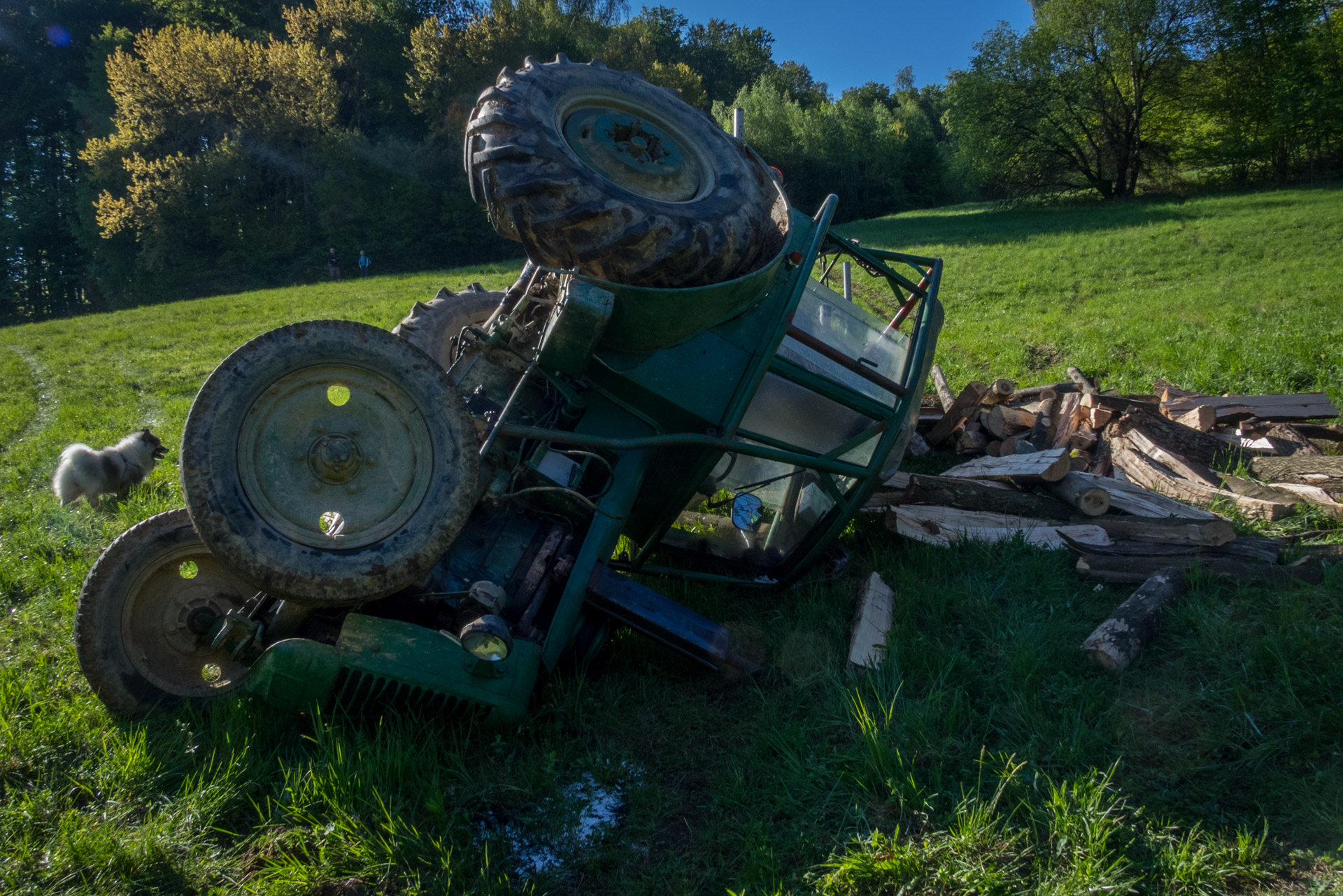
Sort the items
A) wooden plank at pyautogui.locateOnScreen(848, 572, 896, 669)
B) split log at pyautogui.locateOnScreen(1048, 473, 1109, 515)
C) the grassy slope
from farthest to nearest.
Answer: the grassy slope, split log at pyautogui.locateOnScreen(1048, 473, 1109, 515), wooden plank at pyautogui.locateOnScreen(848, 572, 896, 669)

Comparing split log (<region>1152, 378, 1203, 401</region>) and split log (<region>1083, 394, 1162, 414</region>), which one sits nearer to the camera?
split log (<region>1083, 394, 1162, 414</region>)

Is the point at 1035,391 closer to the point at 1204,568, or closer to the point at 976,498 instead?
the point at 976,498

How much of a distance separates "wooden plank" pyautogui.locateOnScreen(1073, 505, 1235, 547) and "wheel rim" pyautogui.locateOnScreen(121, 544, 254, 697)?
15.9 ft

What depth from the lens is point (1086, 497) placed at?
4844 millimetres

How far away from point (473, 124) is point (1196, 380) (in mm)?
7871

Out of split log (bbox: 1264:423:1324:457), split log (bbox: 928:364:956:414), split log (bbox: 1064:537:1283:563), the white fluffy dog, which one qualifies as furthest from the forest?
split log (bbox: 1064:537:1283:563)

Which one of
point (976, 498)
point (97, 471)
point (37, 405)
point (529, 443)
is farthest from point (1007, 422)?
point (37, 405)

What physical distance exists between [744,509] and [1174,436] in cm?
395

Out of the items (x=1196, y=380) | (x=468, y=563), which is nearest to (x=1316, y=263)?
(x=1196, y=380)

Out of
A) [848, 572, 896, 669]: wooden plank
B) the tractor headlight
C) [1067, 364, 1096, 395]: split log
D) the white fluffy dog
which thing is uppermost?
[1067, 364, 1096, 395]: split log

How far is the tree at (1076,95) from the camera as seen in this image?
109 ft

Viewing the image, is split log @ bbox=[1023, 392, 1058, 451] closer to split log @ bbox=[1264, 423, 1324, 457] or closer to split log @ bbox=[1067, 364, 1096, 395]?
split log @ bbox=[1067, 364, 1096, 395]

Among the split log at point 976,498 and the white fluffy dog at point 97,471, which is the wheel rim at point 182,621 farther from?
the split log at point 976,498

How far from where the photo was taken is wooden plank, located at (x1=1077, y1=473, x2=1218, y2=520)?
4.70m
